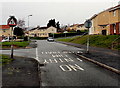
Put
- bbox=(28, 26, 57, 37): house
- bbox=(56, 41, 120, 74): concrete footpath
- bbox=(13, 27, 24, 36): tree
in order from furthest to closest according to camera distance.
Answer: bbox=(28, 26, 57, 37): house → bbox=(13, 27, 24, 36): tree → bbox=(56, 41, 120, 74): concrete footpath

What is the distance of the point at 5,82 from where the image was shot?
5.86 m

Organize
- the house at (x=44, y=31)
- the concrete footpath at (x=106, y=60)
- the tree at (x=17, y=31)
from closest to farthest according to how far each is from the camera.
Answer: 1. the concrete footpath at (x=106, y=60)
2. the tree at (x=17, y=31)
3. the house at (x=44, y=31)

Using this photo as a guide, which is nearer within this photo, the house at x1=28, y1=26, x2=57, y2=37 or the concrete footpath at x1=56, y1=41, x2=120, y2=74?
the concrete footpath at x1=56, y1=41, x2=120, y2=74

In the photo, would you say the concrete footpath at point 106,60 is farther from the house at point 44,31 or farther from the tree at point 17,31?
the house at point 44,31

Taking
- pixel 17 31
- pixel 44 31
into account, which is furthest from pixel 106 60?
pixel 44 31

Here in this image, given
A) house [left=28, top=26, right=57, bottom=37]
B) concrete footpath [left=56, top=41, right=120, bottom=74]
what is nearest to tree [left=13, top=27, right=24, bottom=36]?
house [left=28, top=26, right=57, bottom=37]

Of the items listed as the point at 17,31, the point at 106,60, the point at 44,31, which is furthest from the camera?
the point at 44,31

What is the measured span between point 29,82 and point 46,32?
4116 inches

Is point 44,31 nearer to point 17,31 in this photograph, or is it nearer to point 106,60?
point 17,31

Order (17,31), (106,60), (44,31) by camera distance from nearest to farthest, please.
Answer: (106,60)
(17,31)
(44,31)

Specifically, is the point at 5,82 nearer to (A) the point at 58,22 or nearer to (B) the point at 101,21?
(B) the point at 101,21

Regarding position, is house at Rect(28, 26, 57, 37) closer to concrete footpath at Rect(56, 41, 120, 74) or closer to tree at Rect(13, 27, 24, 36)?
tree at Rect(13, 27, 24, 36)

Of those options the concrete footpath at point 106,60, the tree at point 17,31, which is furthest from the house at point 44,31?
the concrete footpath at point 106,60

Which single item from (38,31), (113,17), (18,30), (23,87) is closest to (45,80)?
(23,87)
